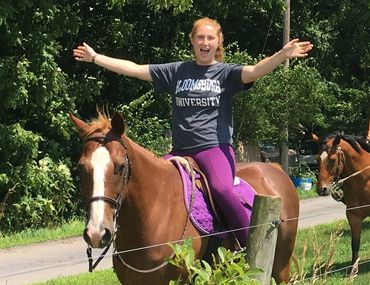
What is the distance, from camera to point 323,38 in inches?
909

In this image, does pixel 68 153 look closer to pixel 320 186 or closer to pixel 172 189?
pixel 320 186

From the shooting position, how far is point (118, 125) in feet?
13.0

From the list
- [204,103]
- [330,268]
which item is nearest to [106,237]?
[204,103]

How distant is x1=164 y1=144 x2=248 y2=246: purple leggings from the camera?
4.52 m

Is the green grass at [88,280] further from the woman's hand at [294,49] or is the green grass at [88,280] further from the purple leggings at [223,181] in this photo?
the woman's hand at [294,49]

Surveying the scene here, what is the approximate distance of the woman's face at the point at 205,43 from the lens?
4629 mm

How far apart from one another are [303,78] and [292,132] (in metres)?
2.31

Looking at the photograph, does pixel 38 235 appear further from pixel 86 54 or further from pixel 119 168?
pixel 119 168

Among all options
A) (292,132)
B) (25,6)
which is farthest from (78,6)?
(292,132)

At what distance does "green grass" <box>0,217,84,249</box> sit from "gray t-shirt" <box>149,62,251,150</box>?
6545 mm

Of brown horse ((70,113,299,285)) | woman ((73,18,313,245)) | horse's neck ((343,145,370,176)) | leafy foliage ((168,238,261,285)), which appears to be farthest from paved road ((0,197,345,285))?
leafy foliage ((168,238,261,285))

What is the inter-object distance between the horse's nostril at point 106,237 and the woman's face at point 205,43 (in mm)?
1687

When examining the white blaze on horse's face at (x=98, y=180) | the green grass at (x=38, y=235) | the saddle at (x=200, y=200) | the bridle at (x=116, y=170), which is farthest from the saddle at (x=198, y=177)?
the green grass at (x=38, y=235)

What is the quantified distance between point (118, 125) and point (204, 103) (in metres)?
0.83
